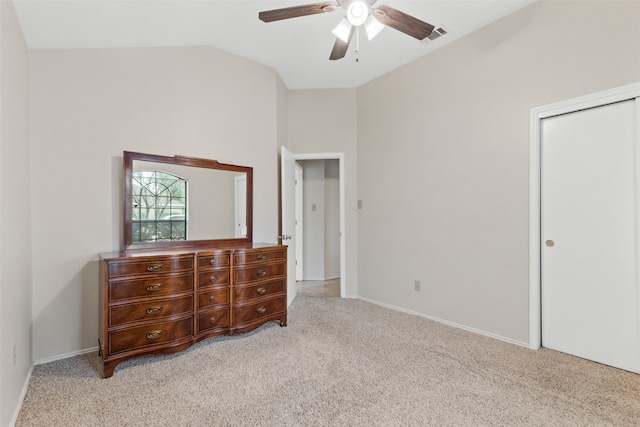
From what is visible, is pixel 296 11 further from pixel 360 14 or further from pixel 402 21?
pixel 402 21

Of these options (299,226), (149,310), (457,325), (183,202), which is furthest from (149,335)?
(299,226)

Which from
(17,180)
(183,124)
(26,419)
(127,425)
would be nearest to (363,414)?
(127,425)

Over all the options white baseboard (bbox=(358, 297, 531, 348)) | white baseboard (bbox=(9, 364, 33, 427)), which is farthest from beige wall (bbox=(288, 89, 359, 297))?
white baseboard (bbox=(9, 364, 33, 427))

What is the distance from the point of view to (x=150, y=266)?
7.33ft

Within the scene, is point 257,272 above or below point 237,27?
below

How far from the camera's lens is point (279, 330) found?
2.93 meters

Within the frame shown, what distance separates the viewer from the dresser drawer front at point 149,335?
2105 mm

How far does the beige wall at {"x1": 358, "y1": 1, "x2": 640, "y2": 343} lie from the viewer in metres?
2.29

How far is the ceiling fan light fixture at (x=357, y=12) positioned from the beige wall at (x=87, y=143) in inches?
67.8

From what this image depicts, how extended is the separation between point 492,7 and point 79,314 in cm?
431

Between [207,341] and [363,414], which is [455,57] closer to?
[363,414]

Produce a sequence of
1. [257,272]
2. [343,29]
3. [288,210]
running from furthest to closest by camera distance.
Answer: [288,210] → [257,272] → [343,29]

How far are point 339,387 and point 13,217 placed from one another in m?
2.28

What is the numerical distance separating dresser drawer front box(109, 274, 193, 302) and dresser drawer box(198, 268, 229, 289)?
93 millimetres
